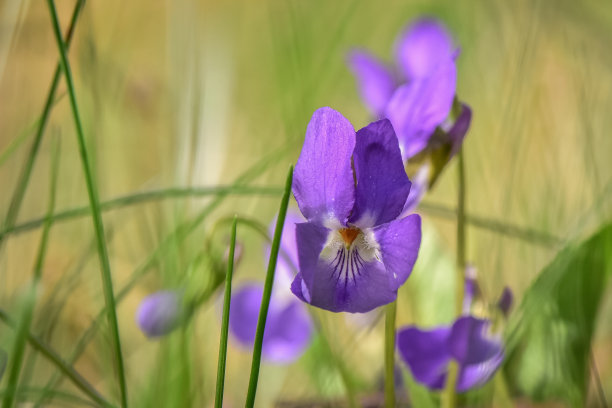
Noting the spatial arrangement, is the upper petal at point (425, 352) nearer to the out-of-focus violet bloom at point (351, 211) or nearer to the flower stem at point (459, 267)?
the flower stem at point (459, 267)

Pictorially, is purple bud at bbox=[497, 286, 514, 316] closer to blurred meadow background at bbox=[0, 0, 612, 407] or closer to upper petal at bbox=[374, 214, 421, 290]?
blurred meadow background at bbox=[0, 0, 612, 407]

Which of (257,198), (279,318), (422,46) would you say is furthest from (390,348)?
(257,198)

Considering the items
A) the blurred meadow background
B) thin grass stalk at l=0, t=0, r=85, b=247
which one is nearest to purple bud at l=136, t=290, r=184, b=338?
the blurred meadow background

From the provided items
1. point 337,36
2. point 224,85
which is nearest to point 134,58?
point 224,85

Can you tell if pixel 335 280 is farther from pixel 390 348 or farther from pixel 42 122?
pixel 42 122

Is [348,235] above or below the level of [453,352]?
above

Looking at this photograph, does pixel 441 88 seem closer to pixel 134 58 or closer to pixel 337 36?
pixel 337 36
